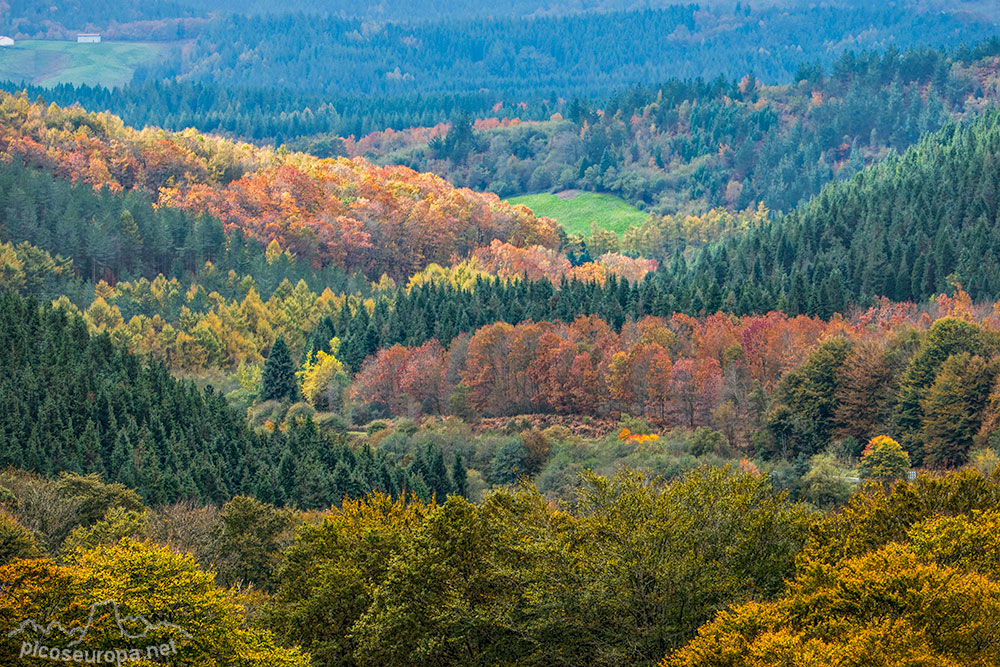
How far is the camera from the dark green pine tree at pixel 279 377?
7534 inches

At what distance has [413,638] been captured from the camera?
207 feet

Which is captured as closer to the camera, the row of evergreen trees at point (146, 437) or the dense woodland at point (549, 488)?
the dense woodland at point (549, 488)

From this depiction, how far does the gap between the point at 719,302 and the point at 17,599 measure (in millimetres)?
147463

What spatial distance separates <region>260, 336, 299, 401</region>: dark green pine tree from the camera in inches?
7534

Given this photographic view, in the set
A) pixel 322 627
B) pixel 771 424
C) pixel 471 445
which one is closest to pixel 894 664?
pixel 322 627

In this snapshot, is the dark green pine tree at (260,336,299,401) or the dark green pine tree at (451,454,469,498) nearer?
the dark green pine tree at (451,454,469,498)

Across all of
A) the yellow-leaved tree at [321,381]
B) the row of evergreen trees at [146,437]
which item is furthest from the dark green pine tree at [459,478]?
the yellow-leaved tree at [321,381]

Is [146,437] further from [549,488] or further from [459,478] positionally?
[549,488]

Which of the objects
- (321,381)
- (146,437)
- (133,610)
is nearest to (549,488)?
(146,437)

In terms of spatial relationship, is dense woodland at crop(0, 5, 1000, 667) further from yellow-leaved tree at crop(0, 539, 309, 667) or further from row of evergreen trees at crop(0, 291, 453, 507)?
row of evergreen trees at crop(0, 291, 453, 507)

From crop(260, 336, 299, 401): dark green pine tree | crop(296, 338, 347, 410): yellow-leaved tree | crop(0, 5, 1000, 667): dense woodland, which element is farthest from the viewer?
crop(260, 336, 299, 401): dark green pine tree

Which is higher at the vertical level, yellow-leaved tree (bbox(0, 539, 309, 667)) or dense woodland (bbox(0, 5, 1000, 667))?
yellow-leaved tree (bbox(0, 539, 309, 667))

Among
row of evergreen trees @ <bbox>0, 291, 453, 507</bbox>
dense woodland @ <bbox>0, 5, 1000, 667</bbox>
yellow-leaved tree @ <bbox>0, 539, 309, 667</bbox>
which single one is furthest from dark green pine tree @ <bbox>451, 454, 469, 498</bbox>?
yellow-leaved tree @ <bbox>0, 539, 309, 667</bbox>

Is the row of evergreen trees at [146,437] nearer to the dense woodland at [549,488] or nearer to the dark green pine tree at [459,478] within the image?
the dense woodland at [549,488]
